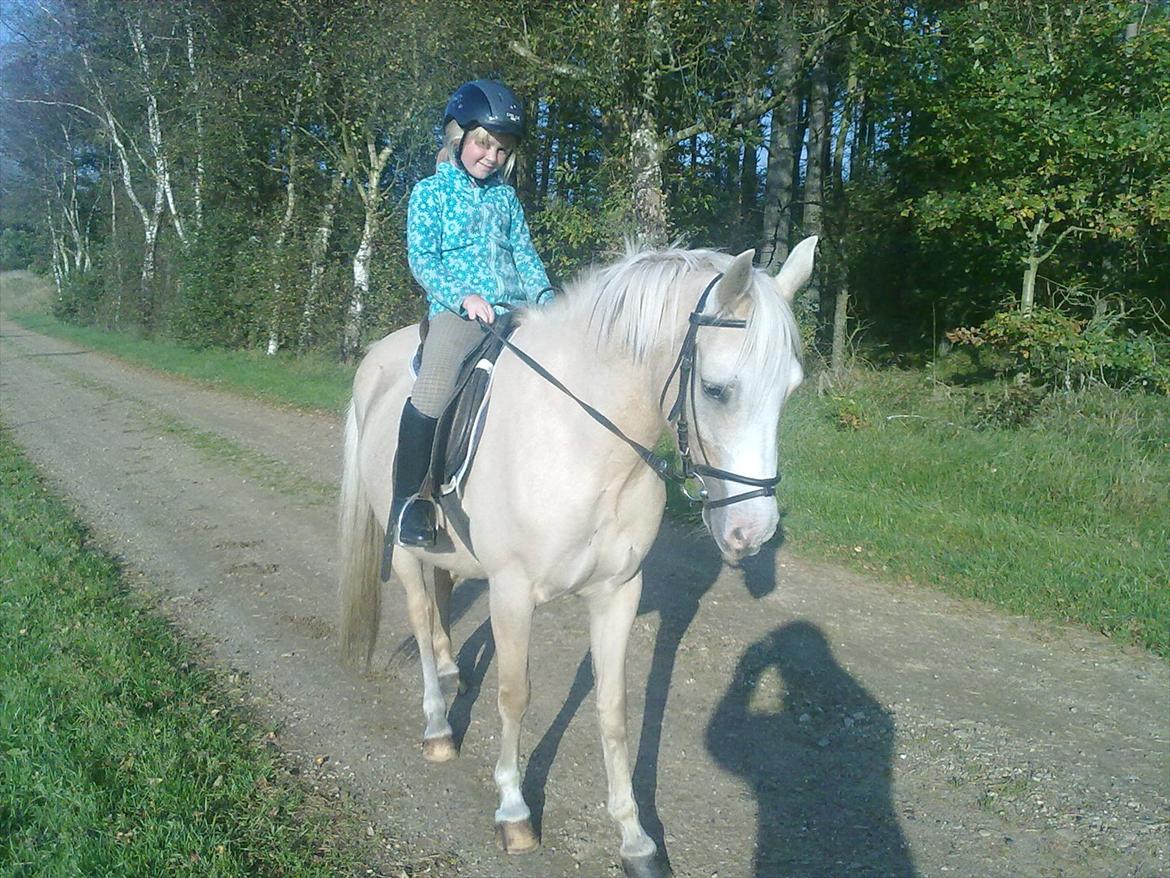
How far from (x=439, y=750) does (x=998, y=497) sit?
5.09 m

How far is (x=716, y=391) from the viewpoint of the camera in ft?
8.13

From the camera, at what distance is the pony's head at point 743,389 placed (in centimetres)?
243

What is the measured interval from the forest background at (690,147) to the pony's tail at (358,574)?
683 cm

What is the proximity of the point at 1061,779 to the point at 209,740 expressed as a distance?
11.6 feet

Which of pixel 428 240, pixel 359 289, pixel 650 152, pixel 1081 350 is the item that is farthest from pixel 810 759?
pixel 359 289

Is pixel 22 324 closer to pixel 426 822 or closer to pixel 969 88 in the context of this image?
pixel 969 88

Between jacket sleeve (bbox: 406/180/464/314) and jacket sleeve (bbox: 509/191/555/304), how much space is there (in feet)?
1.26

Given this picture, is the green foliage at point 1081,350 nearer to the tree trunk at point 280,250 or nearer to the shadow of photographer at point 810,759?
the shadow of photographer at point 810,759

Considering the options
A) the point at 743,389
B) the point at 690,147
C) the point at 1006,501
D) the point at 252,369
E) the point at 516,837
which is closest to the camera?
the point at 743,389

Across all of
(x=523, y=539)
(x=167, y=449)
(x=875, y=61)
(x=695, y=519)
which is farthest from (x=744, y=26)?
(x=523, y=539)

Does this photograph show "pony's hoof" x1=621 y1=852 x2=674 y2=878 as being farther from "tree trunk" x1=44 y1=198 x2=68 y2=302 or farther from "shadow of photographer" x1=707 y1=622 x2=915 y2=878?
"tree trunk" x1=44 y1=198 x2=68 y2=302

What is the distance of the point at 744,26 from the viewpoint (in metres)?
11.1

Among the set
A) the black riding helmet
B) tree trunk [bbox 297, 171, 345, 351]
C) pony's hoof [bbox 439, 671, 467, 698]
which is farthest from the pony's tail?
tree trunk [bbox 297, 171, 345, 351]

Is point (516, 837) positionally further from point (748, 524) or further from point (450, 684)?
point (748, 524)
